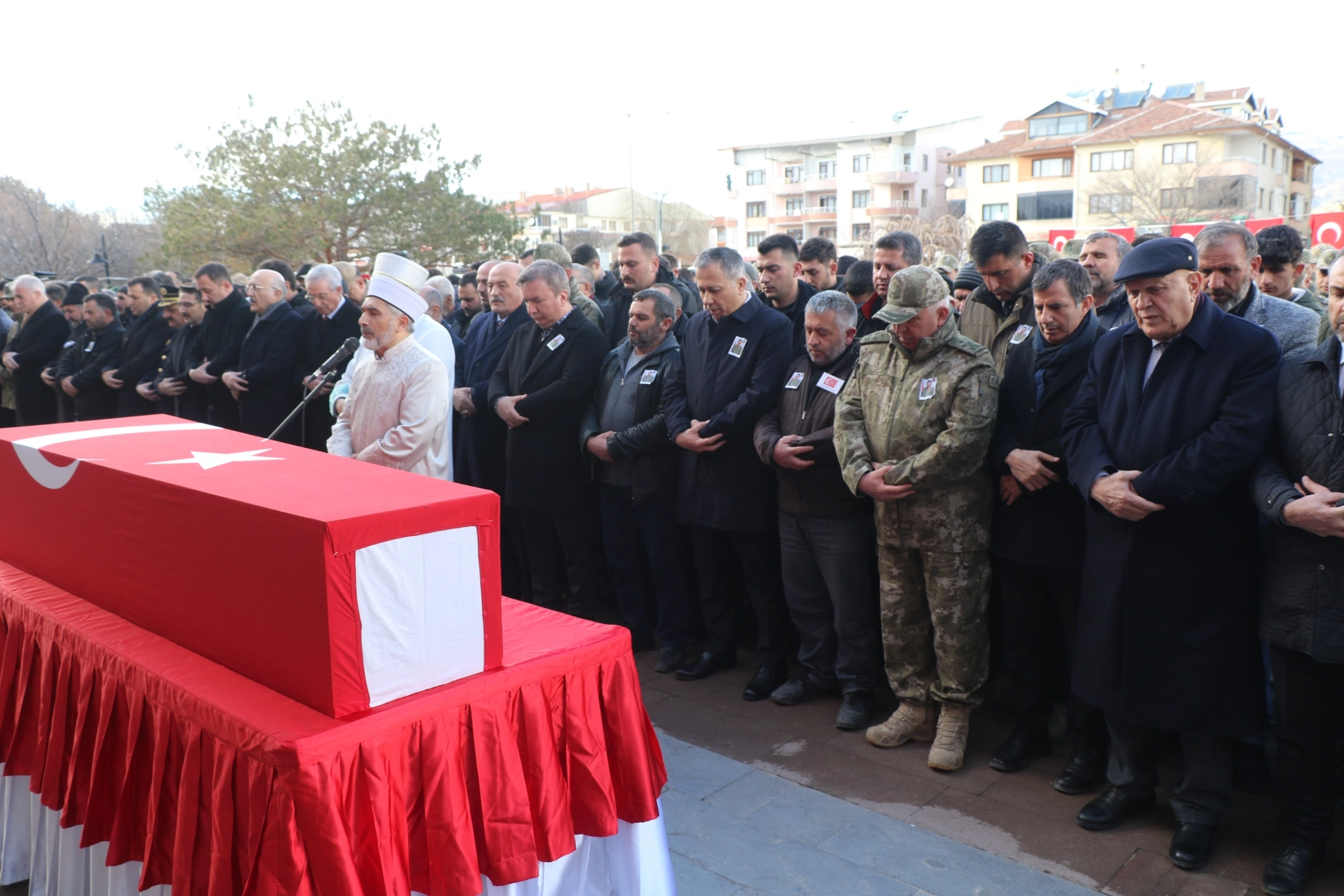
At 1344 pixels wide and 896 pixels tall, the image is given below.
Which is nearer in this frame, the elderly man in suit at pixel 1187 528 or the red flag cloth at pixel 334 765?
the red flag cloth at pixel 334 765

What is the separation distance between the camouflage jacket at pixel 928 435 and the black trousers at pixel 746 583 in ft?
2.80

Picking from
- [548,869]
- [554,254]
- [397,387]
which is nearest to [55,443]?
[397,387]

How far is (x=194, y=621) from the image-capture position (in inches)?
96.6

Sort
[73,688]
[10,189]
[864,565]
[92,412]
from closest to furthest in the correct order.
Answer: [73,688]
[864,565]
[92,412]
[10,189]

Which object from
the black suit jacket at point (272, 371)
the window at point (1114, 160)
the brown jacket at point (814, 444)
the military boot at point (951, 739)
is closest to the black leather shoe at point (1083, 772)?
the military boot at point (951, 739)

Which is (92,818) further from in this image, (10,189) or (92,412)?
(10,189)

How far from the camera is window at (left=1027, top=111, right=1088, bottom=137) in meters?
51.9

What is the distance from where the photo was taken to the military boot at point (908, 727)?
3.97 meters

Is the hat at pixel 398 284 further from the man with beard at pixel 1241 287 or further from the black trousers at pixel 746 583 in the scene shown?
the man with beard at pixel 1241 287

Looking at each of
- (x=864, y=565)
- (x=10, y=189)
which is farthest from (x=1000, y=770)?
(x=10, y=189)

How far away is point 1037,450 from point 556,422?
260cm

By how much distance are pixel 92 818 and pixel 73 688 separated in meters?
0.39

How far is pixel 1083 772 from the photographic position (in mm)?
3582

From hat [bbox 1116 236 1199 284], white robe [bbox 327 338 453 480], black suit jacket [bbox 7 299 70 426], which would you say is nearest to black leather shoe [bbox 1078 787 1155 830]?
hat [bbox 1116 236 1199 284]
